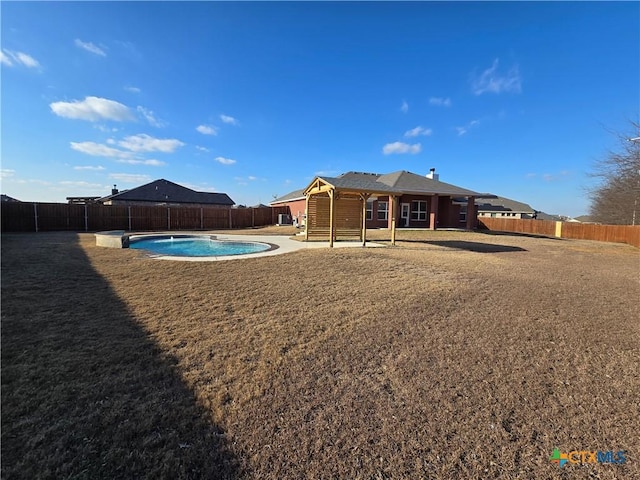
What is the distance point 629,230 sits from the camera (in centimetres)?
1942

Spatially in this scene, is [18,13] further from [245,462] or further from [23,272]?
[245,462]

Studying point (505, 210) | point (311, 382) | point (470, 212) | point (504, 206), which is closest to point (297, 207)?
point (470, 212)

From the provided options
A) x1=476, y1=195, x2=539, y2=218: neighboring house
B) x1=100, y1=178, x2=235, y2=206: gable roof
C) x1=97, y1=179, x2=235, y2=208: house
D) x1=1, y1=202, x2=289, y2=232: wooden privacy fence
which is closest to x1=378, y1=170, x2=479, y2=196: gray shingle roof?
x1=1, y1=202, x2=289, y2=232: wooden privacy fence

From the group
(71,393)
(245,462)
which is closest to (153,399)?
(71,393)

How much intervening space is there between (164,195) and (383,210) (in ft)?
84.2

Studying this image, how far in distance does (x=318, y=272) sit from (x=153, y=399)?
17.7 ft

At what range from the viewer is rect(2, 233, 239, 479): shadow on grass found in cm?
195

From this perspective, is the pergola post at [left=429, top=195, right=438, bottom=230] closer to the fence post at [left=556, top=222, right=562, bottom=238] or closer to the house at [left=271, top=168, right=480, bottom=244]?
the house at [left=271, top=168, right=480, bottom=244]

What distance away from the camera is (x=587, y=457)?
2.19m

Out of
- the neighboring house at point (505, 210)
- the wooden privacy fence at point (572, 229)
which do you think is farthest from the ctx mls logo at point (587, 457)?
the neighboring house at point (505, 210)

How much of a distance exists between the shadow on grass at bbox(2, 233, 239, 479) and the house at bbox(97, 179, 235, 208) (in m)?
32.7

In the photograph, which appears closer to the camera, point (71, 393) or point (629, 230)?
point (71, 393)

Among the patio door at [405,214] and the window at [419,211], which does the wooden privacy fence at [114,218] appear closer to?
the patio door at [405,214]

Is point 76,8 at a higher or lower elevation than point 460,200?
higher
